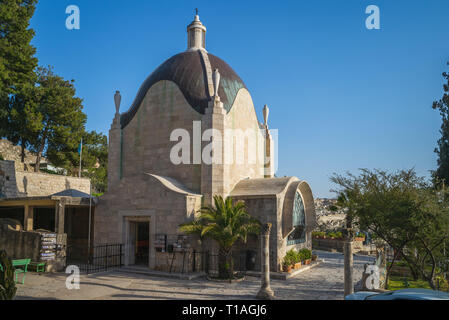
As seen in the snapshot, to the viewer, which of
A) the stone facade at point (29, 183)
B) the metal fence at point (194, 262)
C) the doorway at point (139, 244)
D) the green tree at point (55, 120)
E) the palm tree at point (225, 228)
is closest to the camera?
the palm tree at point (225, 228)

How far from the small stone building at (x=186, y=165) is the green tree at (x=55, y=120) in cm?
1782

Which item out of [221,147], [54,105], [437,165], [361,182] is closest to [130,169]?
[221,147]

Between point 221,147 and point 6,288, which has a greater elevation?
point 221,147

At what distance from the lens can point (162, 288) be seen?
13.4 metres

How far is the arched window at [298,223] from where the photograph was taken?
1922cm

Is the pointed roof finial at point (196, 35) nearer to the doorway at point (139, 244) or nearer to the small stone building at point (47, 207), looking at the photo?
the small stone building at point (47, 207)

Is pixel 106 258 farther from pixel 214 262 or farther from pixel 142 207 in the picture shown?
pixel 214 262

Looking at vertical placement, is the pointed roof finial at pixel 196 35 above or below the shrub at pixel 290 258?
above

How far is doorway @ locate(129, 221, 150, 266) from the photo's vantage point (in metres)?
18.3

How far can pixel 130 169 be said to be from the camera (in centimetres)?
2158

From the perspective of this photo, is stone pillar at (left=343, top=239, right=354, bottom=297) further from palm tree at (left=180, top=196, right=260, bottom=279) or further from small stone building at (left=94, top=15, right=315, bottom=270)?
small stone building at (left=94, top=15, right=315, bottom=270)

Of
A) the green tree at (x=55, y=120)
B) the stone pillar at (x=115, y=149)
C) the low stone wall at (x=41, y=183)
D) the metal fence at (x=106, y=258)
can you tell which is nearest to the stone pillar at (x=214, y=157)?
the metal fence at (x=106, y=258)
